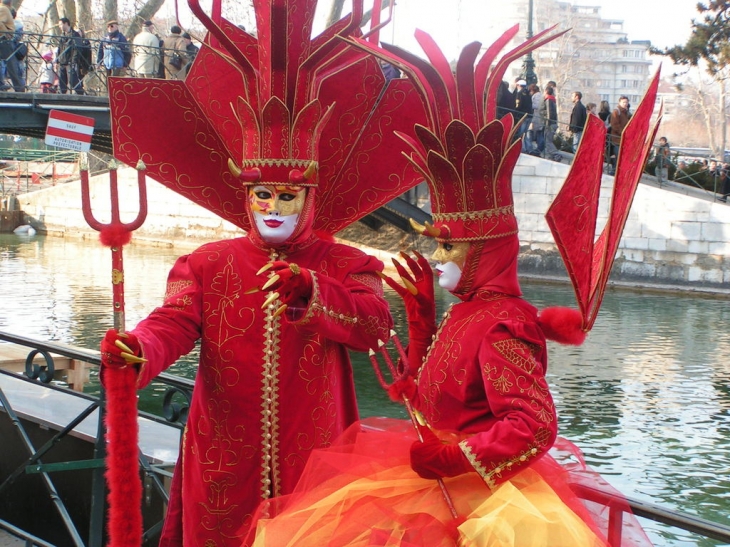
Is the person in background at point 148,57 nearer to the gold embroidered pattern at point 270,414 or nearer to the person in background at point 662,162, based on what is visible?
the person in background at point 662,162

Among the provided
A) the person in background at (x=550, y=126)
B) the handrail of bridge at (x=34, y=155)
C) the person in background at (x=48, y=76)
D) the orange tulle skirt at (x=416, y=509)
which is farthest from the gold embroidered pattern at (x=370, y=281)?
the handrail of bridge at (x=34, y=155)

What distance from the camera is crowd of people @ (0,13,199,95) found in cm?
1329

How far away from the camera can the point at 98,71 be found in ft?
49.6

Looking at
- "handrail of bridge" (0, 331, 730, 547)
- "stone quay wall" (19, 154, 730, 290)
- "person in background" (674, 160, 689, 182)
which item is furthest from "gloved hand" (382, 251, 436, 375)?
"person in background" (674, 160, 689, 182)

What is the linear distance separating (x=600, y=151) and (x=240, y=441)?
1.35 m

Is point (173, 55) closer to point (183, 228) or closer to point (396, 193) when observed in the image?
point (183, 228)

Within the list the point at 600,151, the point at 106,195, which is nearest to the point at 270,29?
the point at 600,151

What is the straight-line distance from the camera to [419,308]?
2.70m

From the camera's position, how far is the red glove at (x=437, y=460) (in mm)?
2184

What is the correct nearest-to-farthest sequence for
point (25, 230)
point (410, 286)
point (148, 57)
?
point (410, 286) → point (148, 57) → point (25, 230)

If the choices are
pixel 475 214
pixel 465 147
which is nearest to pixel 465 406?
pixel 475 214

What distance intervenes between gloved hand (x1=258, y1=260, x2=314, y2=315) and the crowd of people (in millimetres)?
11138

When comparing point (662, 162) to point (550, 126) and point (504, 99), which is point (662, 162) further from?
point (504, 99)

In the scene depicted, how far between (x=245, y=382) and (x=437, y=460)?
0.88 m
